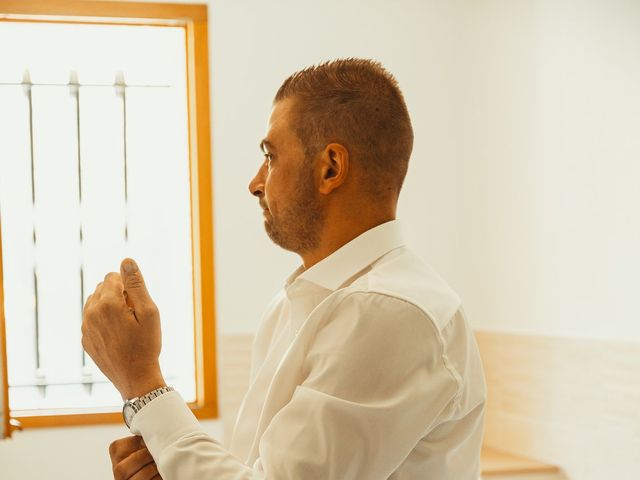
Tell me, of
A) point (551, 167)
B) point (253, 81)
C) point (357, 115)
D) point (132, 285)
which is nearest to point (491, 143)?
point (551, 167)

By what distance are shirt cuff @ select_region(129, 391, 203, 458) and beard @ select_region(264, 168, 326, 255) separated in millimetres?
269

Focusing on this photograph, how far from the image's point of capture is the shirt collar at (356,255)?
3.54 feet

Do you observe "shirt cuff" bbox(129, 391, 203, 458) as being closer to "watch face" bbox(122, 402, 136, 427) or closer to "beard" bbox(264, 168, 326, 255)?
"watch face" bbox(122, 402, 136, 427)

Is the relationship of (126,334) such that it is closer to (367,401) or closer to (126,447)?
(126,447)

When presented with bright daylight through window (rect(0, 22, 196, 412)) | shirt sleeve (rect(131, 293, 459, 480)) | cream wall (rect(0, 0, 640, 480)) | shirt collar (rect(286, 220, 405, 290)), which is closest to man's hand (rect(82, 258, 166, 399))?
shirt sleeve (rect(131, 293, 459, 480))

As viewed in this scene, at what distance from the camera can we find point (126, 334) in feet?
3.34

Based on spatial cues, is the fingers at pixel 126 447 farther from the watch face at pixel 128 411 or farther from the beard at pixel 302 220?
the beard at pixel 302 220

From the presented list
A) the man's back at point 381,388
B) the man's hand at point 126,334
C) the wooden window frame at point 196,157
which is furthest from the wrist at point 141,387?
the wooden window frame at point 196,157

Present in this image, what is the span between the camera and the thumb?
41.4 inches

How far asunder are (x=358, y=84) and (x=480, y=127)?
82.4 inches

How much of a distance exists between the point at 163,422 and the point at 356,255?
32 centimetres

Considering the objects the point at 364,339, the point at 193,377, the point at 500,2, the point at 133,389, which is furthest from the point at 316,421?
the point at 500,2

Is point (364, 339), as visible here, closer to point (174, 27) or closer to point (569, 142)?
point (569, 142)

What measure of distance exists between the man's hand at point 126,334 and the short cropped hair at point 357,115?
295 millimetres
